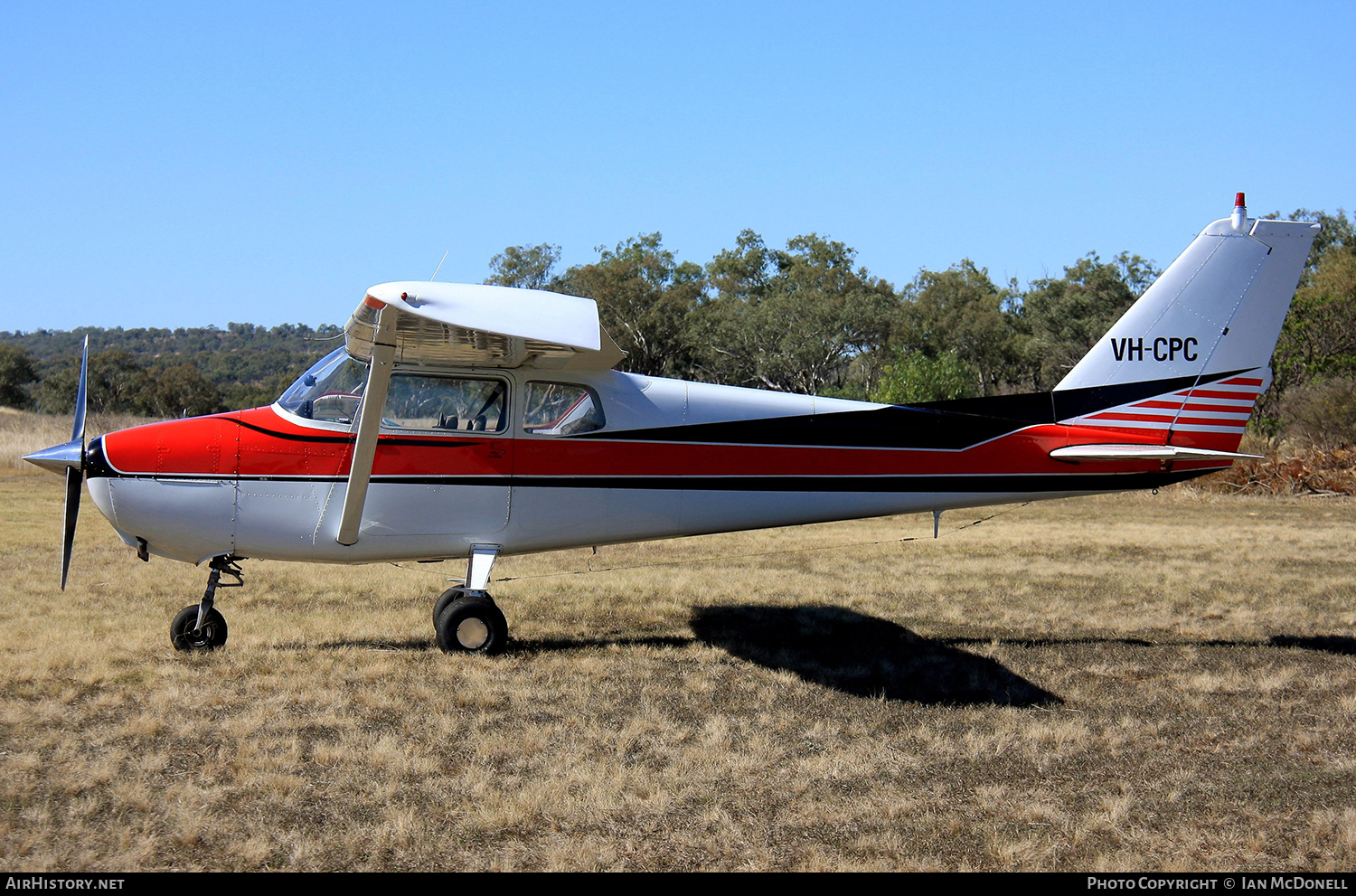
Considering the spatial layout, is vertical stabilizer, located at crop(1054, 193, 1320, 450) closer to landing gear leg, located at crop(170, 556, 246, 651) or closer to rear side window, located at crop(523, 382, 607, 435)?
rear side window, located at crop(523, 382, 607, 435)

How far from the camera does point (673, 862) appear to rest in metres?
4.12

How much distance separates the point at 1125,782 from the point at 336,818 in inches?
155

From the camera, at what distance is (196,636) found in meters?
7.48

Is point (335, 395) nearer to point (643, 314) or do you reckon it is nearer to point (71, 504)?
point (71, 504)

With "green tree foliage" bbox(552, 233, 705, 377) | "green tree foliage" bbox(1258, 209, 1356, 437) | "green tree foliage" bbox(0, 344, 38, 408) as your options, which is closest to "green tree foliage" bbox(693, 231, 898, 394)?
"green tree foliage" bbox(552, 233, 705, 377)

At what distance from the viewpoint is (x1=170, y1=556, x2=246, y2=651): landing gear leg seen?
7430mm

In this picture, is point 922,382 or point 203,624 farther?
point 922,382

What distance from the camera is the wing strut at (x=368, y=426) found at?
6.15m

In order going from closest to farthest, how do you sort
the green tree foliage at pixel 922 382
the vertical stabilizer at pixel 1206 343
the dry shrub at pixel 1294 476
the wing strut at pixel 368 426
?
1. the wing strut at pixel 368 426
2. the vertical stabilizer at pixel 1206 343
3. the dry shrub at pixel 1294 476
4. the green tree foliage at pixel 922 382

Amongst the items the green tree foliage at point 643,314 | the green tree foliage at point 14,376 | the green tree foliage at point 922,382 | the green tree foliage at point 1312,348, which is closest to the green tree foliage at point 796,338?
the green tree foliage at point 643,314

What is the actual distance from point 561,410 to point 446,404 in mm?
873

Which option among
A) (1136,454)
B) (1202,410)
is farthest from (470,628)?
(1202,410)

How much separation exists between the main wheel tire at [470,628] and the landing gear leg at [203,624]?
62.9 inches

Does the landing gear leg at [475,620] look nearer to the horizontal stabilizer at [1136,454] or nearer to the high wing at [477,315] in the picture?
the high wing at [477,315]
